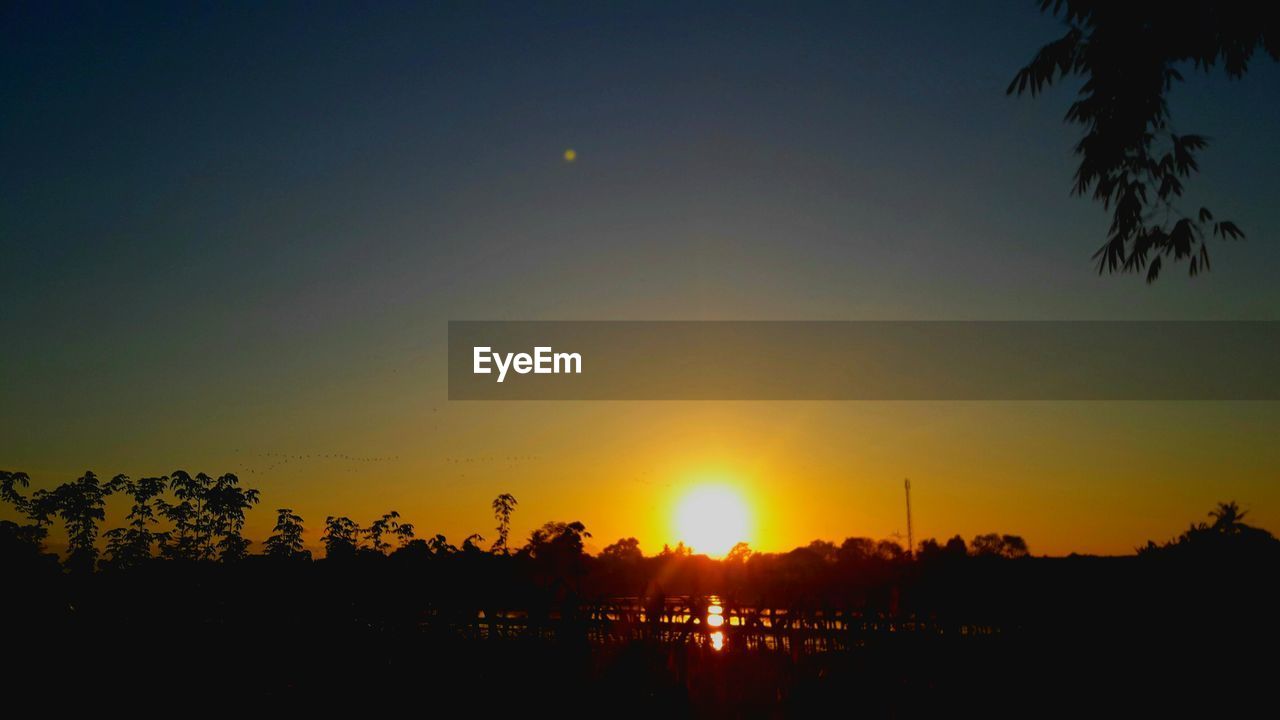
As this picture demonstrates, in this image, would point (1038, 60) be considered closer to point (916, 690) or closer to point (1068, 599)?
point (916, 690)

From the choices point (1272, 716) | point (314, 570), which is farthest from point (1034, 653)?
point (314, 570)

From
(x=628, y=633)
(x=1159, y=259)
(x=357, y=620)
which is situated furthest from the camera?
(x=357, y=620)

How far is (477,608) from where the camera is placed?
2028cm

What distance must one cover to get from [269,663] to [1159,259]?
16.9 m

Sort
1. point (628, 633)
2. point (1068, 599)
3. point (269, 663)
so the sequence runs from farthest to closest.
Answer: point (1068, 599) → point (269, 663) → point (628, 633)

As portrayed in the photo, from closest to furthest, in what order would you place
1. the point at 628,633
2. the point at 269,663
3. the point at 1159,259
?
the point at 1159,259, the point at 628,633, the point at 269,663

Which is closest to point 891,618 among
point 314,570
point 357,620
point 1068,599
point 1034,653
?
point 1034,653

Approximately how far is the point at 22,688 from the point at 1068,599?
20.8 m

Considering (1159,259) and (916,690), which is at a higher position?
(1159,259)

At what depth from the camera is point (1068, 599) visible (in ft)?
64.7

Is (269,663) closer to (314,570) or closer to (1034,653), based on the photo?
(314,570)

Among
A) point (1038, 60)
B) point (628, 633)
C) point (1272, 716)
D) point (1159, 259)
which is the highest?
point (1038, 60)

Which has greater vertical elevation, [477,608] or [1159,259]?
[1159,259]

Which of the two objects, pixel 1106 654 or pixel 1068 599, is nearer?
pixel 1106 654
